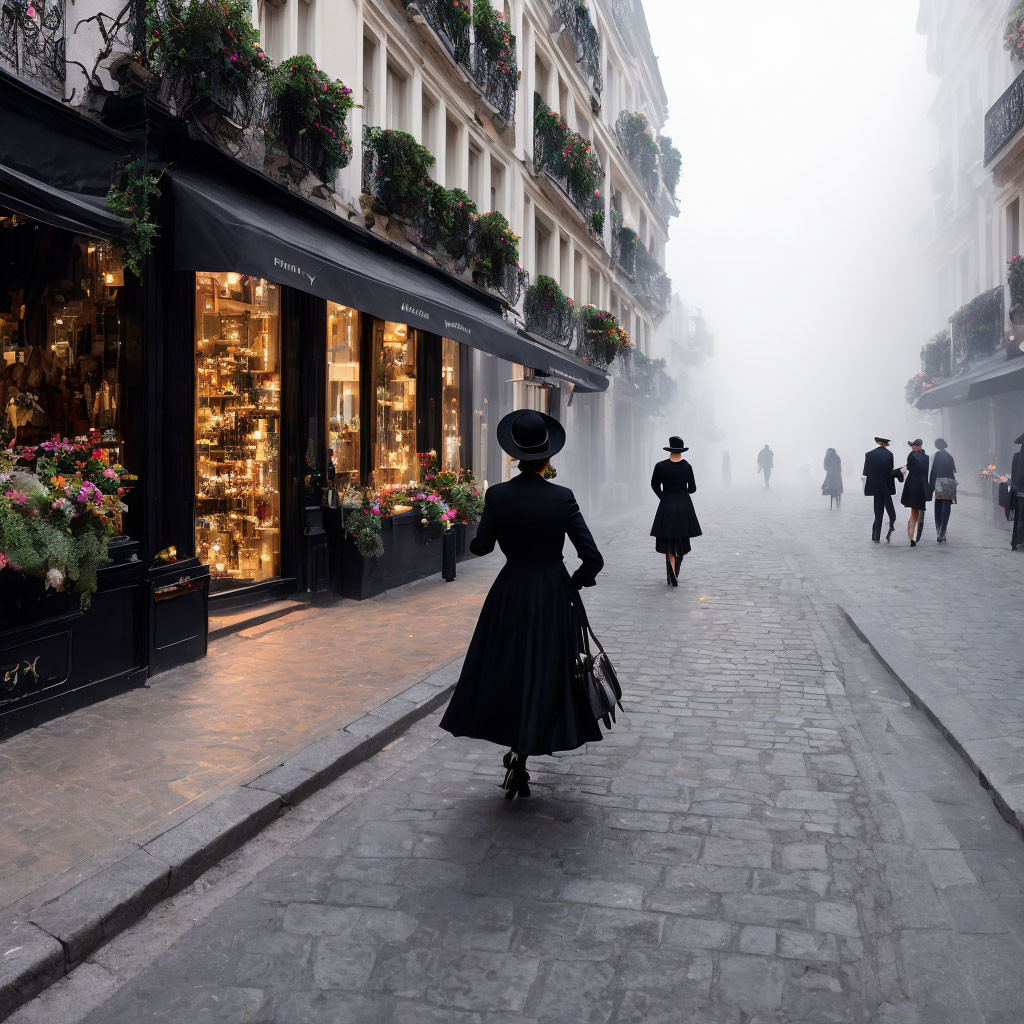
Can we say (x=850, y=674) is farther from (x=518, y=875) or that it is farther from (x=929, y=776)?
(x=518, y=875)

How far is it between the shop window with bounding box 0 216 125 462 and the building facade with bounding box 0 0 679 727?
15mm

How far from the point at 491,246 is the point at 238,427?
7285mm

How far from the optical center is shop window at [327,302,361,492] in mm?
10742

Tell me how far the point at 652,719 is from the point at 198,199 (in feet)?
16.0

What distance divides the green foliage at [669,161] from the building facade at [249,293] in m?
18.0

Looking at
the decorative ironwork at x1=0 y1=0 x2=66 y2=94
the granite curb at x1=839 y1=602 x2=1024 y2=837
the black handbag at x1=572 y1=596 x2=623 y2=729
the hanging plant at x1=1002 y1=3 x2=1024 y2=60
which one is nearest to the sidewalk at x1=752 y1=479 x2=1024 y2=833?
the granite curb at x1=839 y1=602 x2=1024 y2=837

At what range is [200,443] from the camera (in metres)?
9.20

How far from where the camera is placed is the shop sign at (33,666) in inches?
214

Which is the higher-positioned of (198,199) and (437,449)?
(198,199)

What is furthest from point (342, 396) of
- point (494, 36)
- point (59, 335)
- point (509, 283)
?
point (494, 36)

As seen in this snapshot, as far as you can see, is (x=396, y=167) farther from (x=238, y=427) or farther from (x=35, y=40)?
(x=35, y=40)

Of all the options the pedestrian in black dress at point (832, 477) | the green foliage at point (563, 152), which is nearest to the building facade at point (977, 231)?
the pedestrian in black dress at point (832, 477)

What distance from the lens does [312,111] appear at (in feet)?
31.4

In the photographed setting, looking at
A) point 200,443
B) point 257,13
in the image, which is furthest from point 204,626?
point 257,13
